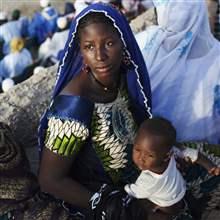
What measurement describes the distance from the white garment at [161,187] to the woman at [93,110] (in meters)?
0.17

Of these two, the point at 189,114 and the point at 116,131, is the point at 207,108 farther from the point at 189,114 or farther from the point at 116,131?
the point at 116,131

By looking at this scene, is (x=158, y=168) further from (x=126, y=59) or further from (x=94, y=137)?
(x=126, y=59)

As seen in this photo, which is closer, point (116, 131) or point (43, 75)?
point (116, 131)

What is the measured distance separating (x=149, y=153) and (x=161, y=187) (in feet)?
0.53

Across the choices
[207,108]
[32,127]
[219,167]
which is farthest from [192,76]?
[32,127]

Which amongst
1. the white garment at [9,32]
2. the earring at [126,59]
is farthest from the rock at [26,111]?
the white garment at [9,32]

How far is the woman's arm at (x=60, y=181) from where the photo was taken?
2334 mm

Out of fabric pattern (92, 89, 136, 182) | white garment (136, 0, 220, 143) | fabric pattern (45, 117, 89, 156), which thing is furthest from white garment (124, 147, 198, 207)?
white garment (136, 0, 220, 143)

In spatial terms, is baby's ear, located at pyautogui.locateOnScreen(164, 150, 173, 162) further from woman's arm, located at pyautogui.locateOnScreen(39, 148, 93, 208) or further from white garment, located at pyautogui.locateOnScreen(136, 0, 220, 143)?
white garment, located at pyautogui.locateOnScreen(136, 0, 220, 143)

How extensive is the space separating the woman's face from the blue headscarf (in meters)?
0.04

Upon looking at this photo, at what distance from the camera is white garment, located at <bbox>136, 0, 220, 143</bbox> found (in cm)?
296

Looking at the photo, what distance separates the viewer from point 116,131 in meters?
2.42

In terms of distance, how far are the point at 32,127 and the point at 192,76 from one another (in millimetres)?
806

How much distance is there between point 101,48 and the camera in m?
2.26
